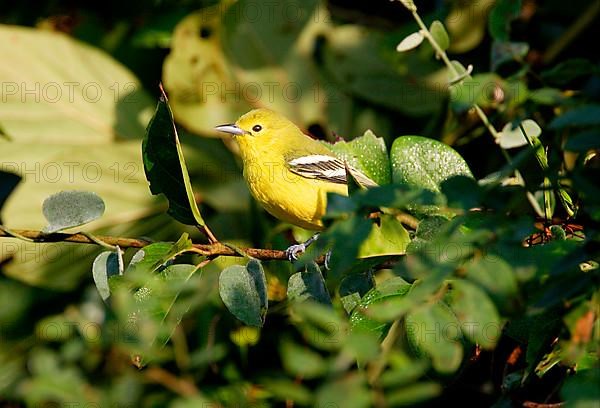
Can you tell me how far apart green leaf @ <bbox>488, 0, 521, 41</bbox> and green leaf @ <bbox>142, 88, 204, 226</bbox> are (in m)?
0.51

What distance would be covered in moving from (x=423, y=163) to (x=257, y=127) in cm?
109

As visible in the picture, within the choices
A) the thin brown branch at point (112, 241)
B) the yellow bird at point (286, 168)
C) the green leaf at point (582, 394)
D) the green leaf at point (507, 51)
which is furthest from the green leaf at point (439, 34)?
the green leaf at point (582, 394)

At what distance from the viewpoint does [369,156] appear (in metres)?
1.46

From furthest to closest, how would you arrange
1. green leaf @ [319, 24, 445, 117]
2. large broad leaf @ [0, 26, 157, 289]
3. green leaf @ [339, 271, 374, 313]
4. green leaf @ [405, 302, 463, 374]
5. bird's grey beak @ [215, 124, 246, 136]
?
green leaf @ [319, 24, 445, 117] < large broad leaf @ [0, 26, 157, 289] < bird's grey beak @ [215, 124, 246, 136] < green leaf @ [339, 271, 374, 313] < green leaf @ [405, 302, 463, 374]

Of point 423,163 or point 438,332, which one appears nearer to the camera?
point 438,332

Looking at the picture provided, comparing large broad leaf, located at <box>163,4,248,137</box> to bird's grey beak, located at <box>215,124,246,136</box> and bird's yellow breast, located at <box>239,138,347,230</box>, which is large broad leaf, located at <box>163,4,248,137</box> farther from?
bird's yellow breast, located at <box>239,138,347,230</box>

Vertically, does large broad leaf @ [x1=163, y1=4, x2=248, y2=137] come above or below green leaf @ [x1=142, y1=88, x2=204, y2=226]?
below

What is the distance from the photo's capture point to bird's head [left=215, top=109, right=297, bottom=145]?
2.34 metres

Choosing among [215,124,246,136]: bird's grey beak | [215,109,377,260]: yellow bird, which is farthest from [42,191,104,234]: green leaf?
[215,124,246,136]: bird's grey beak

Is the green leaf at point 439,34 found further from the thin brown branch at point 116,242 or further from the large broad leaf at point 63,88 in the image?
the large broad leaf at point 63,88

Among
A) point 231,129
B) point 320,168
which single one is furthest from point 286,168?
point 231,129

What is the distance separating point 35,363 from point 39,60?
6.47 feet

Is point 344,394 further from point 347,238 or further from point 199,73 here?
point 199,73

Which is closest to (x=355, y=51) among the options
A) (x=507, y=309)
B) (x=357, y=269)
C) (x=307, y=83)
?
(x=307, y=83)
